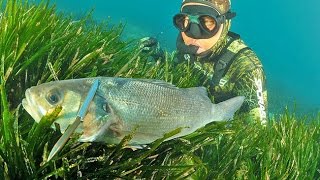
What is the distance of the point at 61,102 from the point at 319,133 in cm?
452

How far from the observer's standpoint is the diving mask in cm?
643

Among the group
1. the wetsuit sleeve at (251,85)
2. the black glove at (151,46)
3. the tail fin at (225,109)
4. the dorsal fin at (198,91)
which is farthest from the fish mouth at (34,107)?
the wetsuit sleeve at (251,85)

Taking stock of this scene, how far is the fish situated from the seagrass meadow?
3.6 inches

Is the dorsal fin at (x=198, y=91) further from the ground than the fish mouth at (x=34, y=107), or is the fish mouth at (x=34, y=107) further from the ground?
the dorsal fin at (x=198, y=91)

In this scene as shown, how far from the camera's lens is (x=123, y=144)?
197 cm

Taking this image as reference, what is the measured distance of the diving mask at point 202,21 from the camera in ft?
21.1

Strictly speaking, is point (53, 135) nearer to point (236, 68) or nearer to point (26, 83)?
point (26, 83)

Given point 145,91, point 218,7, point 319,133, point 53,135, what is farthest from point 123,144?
Answer: point 218,7

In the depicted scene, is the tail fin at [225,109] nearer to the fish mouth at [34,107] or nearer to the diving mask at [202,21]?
Answer: the fish mouth at [34,107]

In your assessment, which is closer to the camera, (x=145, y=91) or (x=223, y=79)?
(x=145, y=91)

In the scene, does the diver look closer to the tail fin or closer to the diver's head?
the diver's head

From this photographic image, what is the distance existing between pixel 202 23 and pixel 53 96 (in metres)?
4.96

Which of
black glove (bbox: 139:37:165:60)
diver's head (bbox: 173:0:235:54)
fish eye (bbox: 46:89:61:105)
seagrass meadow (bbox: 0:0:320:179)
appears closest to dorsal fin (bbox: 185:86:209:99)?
seagrass meadow (bbox: 0:0:320:179)

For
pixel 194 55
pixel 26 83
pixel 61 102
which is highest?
pixel 194 55
